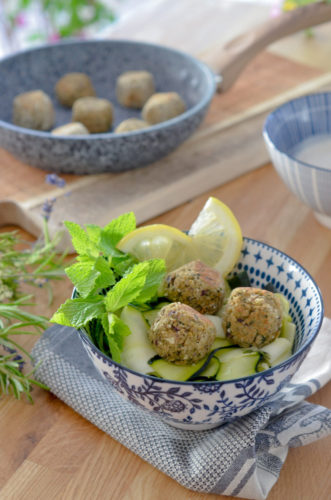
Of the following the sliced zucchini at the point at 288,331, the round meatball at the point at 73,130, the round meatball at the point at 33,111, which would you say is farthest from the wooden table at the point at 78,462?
the round meatball at the point at 33,111

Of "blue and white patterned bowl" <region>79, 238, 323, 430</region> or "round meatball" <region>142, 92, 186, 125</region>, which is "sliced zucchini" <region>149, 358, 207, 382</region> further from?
"round meatball" <region>142, 92, 186, 125</region>

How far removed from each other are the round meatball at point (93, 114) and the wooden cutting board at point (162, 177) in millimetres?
161

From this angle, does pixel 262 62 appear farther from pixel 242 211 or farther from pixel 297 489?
pixel 297 489

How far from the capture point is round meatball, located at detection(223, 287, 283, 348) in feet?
2.50

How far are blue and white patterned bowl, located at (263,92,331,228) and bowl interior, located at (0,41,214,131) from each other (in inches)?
12.6

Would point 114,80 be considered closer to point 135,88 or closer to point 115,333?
point 135,88

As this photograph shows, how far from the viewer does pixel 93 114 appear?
1488mm

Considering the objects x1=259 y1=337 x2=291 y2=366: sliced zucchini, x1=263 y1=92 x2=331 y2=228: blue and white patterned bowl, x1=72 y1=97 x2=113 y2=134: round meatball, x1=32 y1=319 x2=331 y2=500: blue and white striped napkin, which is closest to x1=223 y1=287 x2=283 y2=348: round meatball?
x1=259 y1=337 x2=291 y2=366: sliced zucchini

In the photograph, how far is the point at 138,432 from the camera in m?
0.83

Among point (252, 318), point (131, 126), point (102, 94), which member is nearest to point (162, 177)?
point (131, 126)

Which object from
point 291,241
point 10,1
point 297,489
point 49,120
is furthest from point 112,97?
point 10,1

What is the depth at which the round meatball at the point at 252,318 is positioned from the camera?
76 cm

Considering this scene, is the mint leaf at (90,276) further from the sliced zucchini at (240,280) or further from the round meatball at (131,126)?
the round meatball at (131,126)

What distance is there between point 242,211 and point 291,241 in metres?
0.15
